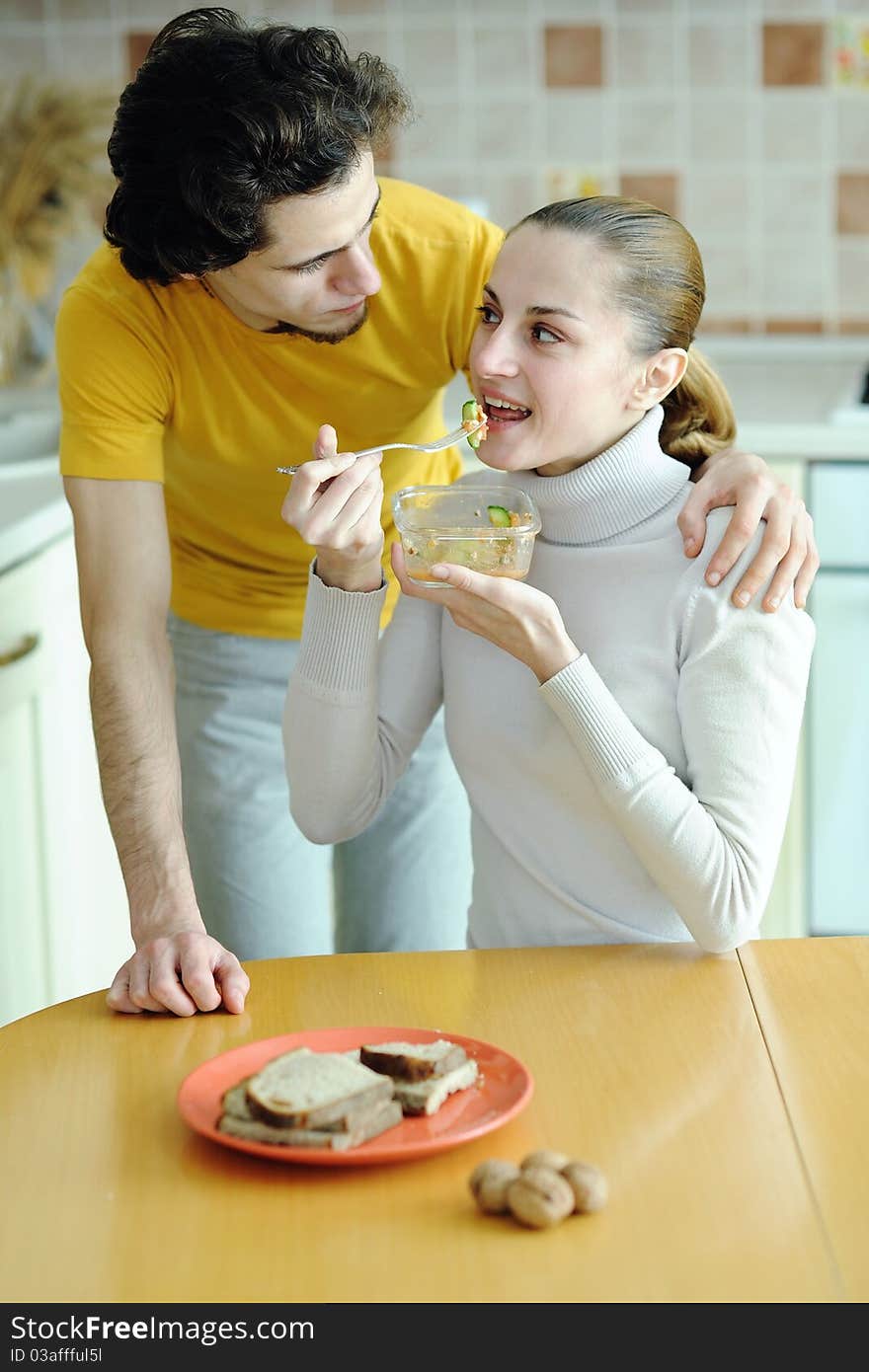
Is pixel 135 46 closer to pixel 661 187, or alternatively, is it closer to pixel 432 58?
pixel 432 58

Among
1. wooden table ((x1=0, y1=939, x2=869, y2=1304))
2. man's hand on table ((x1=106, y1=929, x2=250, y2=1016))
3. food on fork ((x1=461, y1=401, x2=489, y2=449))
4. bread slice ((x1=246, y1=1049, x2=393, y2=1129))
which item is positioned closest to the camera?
wooden table ((x1=0, y1=939, x2=869, y2=1304))

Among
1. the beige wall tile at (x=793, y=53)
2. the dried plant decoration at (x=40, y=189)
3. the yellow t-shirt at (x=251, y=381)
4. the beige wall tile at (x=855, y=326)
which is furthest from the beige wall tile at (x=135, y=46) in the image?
the yellow t-shirt at (x=251, y=381)

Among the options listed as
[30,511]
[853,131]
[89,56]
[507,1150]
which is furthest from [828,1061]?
[89,56]

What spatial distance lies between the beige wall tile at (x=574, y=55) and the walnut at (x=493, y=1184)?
272 cm

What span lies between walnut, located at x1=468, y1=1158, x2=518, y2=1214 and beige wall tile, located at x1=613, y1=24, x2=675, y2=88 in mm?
2714

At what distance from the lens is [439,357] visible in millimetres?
1662

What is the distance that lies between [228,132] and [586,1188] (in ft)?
2.98

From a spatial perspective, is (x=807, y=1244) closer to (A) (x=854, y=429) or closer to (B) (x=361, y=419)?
(B) (x=361, y=419)

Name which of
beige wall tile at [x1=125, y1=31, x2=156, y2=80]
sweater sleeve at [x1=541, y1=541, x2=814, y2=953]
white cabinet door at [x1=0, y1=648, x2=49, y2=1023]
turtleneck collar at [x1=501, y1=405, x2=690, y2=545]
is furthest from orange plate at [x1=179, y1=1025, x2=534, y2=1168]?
beige wall tile at [x1=125, y1=31, x2=156, y2=80]

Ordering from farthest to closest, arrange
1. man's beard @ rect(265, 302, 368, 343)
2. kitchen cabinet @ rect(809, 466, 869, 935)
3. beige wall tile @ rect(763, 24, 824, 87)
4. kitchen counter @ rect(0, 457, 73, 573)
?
beige wall tile @ rect(763, 24, 824, 87)
kitchen cabinet @ rect(809, 466, 869, 935)
kitchen counter @ rect(0, 457, 73, 573)
man's beard @ rect(265, 302, 368, 343)

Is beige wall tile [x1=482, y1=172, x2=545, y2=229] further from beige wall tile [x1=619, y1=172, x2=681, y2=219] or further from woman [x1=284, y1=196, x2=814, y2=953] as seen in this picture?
woman [x1=284, y1=196, x2=814, y2=953]

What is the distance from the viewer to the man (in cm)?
135

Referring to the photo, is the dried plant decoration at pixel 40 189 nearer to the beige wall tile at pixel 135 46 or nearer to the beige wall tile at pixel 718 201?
the beige wall tile at pixel 135 46

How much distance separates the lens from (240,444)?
5.43ft
